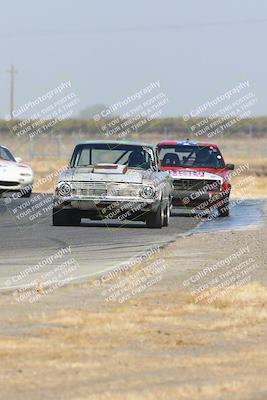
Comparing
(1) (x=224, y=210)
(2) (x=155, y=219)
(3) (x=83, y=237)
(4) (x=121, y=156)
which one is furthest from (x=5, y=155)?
(3) (x=83, y=237)

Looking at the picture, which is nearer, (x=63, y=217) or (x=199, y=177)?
(x=63, y=217)

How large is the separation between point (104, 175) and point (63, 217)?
1.14 m

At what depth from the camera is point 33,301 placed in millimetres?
13148

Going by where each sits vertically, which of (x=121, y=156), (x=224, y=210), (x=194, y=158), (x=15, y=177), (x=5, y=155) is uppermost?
(x=121, y=156)

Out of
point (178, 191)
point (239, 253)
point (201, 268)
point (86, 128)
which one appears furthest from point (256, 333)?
point (86, 128)

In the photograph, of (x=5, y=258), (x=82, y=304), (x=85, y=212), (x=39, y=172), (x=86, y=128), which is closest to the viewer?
(x=82, y=304)

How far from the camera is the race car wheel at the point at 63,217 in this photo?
24.8 meters

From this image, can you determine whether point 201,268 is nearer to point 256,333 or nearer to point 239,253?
point 239,253

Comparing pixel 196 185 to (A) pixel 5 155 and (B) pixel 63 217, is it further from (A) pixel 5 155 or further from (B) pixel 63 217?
(A) pixel 5 155

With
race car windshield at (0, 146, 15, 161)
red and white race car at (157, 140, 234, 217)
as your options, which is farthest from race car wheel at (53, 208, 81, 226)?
race car windshield at (0, 146, 15, 161)

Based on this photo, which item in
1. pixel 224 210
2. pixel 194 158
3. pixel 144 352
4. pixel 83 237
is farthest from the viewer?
pixel 194 158

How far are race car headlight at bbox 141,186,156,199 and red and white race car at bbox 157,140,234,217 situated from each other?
521 cm

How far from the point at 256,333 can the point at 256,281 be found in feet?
13.0

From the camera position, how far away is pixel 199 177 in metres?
29.9
